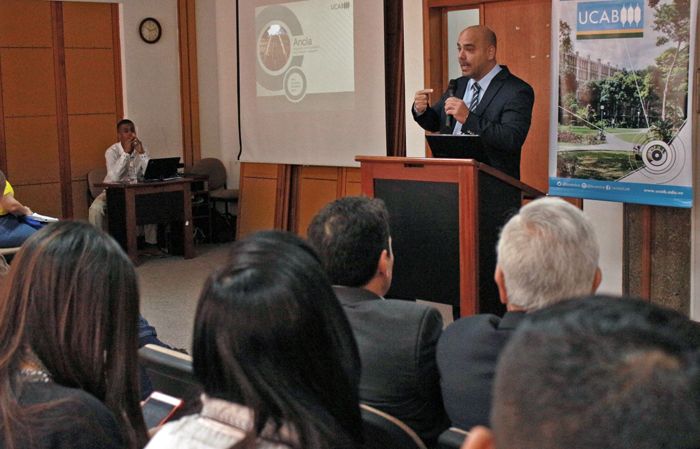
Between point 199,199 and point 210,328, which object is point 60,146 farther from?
point 210,328

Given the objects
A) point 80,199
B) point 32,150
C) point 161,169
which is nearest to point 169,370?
point 161,169

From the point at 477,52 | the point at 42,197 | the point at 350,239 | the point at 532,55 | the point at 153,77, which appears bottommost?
the point at 42,197

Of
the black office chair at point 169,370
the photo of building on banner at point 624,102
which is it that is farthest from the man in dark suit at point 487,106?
the black office chair at point 169,370

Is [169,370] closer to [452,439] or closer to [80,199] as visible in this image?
[452,439]

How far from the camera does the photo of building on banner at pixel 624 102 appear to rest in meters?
4.41

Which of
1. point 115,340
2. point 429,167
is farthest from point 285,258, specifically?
point 429,167

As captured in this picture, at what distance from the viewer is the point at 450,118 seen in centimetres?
465

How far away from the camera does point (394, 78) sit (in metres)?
7.37

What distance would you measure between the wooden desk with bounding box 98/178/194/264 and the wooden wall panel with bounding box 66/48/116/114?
4.40ft

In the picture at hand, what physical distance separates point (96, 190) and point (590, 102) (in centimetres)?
574

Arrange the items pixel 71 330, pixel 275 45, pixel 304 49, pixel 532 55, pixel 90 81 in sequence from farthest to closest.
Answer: pixel 90 81 < pixel 275 45 < pixel 304 49 < pixel 532 55 < pixel 71 330

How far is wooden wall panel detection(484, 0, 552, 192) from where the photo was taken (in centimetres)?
612

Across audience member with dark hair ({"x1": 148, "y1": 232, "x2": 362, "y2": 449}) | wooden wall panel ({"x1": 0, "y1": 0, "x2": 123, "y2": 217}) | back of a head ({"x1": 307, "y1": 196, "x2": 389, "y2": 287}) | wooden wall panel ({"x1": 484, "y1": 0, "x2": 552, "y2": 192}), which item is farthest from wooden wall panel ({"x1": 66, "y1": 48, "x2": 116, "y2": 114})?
audience member with dark hair ({"x1": 148, "y1": 232, "x2": 362, "y2": 449})

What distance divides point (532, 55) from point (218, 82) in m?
4.44
